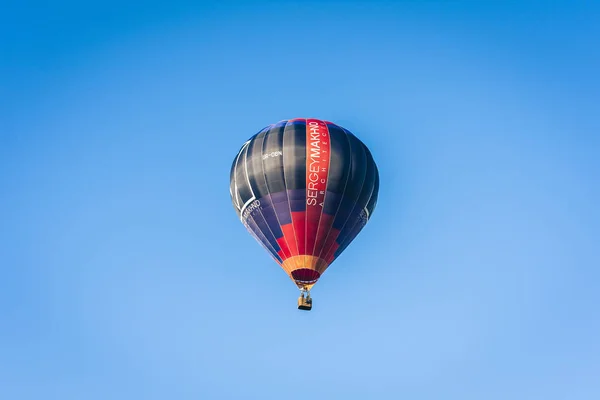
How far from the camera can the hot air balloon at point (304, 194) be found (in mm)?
29547

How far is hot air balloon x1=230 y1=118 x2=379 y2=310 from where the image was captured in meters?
29.5

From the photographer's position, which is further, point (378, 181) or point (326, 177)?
point (378, 181)

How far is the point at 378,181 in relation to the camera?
1251 inches

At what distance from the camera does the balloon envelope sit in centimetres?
2956

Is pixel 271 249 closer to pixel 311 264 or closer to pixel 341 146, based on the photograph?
pixel 311 264

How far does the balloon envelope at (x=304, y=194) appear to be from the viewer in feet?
97.0

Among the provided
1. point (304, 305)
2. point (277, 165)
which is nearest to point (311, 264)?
point (304, 305)

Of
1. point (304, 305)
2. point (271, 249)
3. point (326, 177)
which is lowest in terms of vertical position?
point (304, 305)

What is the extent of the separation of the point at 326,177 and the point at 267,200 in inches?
85.7

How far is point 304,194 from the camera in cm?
2955

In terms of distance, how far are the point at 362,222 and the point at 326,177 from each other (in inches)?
96.1

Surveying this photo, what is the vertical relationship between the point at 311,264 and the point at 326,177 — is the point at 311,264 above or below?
below

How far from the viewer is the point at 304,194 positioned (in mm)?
29547

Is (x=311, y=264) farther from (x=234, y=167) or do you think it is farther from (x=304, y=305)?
(x=234, y=167)
